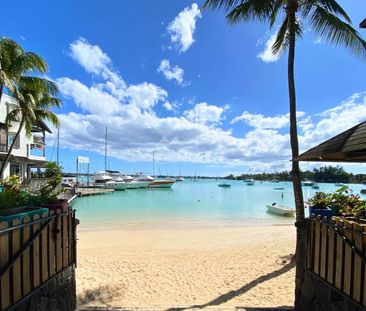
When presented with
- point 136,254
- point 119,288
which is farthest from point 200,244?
point 119,288

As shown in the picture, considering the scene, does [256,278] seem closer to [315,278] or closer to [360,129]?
[315,278]

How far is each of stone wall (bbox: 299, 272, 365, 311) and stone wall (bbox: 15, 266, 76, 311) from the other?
3653 mm

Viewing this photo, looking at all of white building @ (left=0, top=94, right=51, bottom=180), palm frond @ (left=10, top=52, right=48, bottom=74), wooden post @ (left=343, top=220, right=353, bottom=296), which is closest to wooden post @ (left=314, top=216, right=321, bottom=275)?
wooden post @ (left=343, top=220, right=353, bottom=296)

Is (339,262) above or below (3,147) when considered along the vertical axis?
below

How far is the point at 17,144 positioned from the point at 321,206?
2762 centimetres

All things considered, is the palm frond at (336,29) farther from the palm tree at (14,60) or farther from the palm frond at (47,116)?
the palm frond at (47,116)

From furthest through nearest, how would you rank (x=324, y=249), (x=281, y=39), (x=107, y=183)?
(x=107, y=183), (x=281, y=39), (x=324, y=249)

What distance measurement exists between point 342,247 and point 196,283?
4.14 m

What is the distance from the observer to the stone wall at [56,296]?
3.39 metres

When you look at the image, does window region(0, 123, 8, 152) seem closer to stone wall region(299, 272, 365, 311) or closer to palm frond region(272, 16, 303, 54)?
palm frond region(272, 16, 303, 54)

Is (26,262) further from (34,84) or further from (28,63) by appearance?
(34,84)

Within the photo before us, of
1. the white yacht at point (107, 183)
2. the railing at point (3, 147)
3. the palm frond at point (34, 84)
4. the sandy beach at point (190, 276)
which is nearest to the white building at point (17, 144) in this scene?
the railing at point (3, 147)

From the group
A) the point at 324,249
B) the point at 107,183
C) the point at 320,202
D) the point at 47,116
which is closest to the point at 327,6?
the point at 320,202

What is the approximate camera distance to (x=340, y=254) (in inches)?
139
